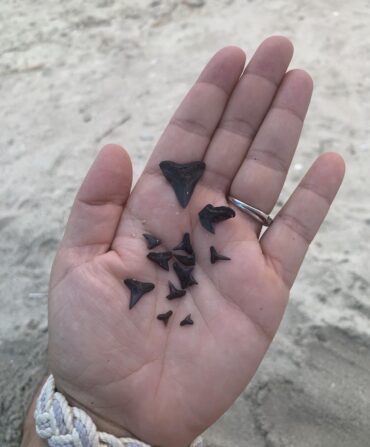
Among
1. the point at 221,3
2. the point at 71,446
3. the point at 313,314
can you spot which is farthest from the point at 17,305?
the point at 221,3

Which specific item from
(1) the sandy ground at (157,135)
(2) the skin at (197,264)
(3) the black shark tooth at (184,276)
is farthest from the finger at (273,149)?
(1) the sandy ground at (157,135)

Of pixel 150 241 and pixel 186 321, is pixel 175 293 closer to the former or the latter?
pixel 186 321

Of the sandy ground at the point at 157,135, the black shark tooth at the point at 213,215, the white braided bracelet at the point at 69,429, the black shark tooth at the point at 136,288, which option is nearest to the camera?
the white braided bracelet at the point at 69,429

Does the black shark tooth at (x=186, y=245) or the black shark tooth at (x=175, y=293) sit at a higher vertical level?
the black shark tooth at (x=186, y=245)

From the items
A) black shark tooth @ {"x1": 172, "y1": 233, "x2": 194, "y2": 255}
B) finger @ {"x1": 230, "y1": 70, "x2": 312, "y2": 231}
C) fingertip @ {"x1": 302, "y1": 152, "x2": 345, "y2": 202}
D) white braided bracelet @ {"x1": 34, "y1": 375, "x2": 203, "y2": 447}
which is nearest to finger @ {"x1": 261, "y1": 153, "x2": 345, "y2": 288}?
fingertip @ {"x1": 302, "y1": 152, "x2": 345, "y2": 202}

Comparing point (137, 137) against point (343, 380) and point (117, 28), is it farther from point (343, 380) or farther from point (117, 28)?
point (343, 380)

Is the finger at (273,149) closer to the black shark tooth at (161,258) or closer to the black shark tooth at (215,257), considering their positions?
the black shark tooth at (215,257)

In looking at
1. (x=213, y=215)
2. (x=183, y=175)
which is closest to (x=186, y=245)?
(x=213, y=215)
